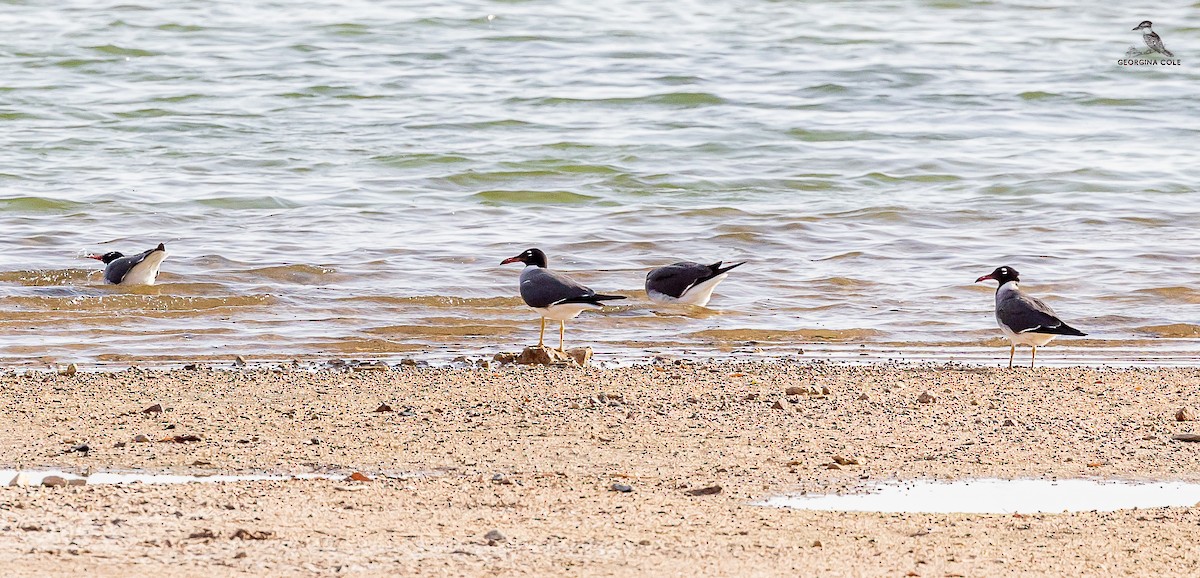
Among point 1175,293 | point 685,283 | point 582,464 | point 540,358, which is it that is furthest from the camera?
point 1175,293

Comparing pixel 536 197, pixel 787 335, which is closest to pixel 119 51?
pixel 536 197

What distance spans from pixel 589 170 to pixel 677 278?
21.8 ft

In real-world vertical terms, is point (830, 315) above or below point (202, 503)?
below

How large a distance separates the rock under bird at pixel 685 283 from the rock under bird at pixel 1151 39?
1812 cm

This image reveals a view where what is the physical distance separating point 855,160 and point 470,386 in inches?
445

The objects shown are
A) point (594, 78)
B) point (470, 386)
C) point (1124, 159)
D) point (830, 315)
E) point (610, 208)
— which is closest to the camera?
point (470, 386)

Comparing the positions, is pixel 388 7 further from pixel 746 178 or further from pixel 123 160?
pixel 746 178

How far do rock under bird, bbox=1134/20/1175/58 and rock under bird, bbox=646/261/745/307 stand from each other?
18.1 meters

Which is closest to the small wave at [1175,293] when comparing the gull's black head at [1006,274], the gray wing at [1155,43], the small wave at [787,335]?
the gull's black head at [1006,274]

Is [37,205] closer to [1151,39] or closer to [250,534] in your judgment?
[250,534]

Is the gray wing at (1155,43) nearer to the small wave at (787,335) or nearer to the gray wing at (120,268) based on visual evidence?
the small wave at (787,335)

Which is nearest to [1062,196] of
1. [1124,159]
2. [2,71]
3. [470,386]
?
[1124,159]

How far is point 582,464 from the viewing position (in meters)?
6.32

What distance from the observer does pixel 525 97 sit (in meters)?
22.3
